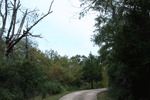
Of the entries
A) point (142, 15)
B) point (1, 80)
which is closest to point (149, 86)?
point (142, 15)

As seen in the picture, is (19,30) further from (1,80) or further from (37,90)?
(37,90)

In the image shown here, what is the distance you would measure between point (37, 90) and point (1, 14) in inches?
361

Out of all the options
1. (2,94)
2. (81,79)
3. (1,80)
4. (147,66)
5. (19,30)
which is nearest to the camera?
(147,66)

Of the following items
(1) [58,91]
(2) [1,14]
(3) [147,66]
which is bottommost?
(1) [58,91]

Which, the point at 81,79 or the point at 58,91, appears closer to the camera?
the point at 58,91

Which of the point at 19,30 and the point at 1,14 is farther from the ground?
the point at 1,14

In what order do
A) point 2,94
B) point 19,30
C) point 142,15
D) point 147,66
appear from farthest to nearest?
point 19,30 < point 2,94 < point 142,15 < point 147,66

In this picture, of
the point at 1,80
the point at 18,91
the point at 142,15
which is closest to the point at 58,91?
the point at 18,91

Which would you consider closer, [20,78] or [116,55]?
[116,55]

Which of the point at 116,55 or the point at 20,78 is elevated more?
the point at 116,55

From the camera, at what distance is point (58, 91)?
16.9 m

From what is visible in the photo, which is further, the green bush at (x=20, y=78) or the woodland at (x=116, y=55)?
the green bush at (x=20, y=78)

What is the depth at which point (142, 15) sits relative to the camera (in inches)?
275

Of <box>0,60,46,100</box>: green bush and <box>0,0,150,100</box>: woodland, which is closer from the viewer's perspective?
<box>0,0,150,100</box>: woodland
